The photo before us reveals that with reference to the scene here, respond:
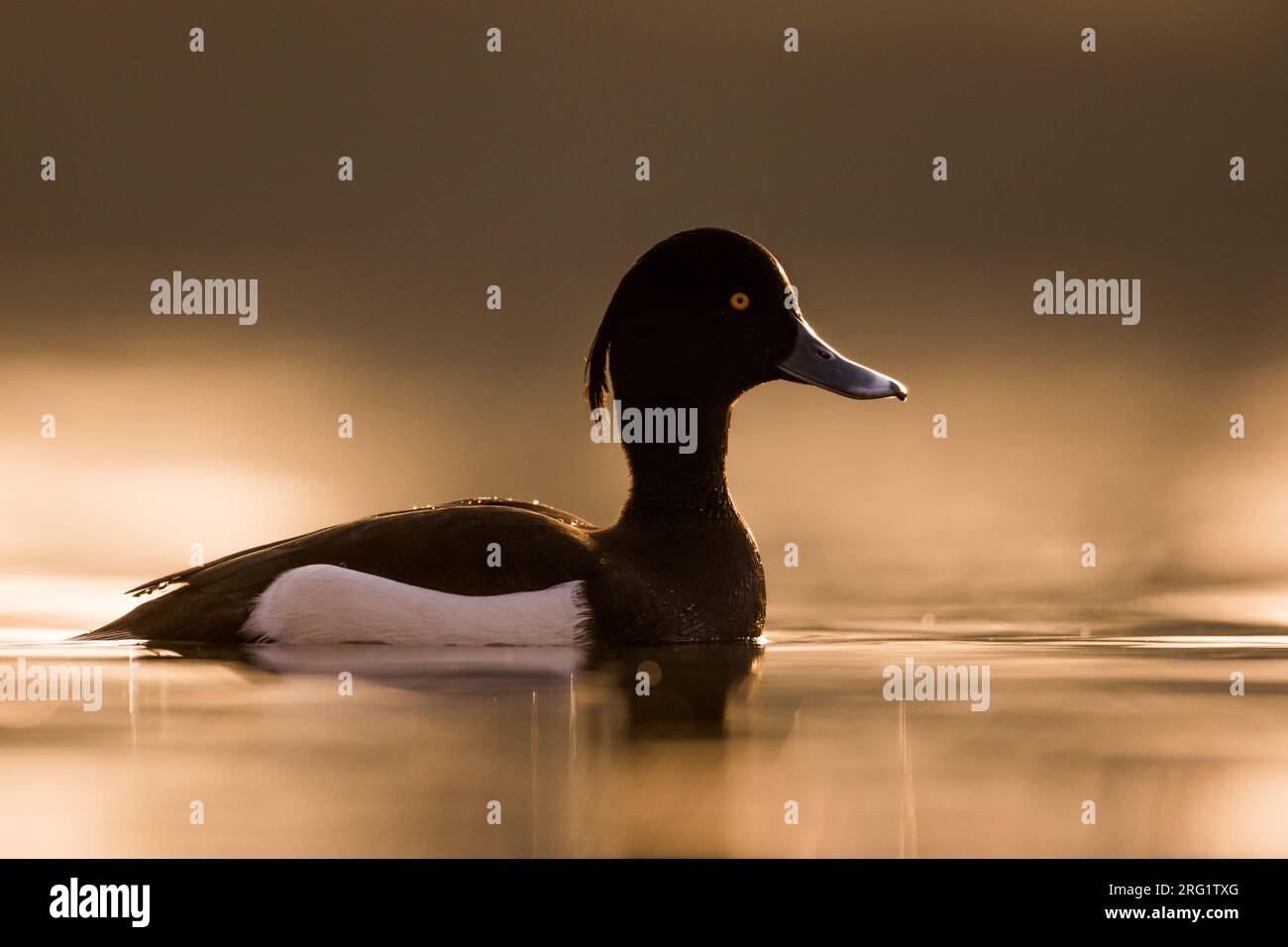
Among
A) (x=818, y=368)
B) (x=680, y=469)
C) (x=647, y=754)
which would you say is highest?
(x=818, y=368)

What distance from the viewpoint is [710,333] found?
7.97 metres

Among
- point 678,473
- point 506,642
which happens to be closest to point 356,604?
point 506,642

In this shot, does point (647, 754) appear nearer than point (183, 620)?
Yes

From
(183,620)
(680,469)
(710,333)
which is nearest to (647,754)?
(680,469)

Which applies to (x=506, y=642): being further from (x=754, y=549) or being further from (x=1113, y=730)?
(x=1113, y=730)

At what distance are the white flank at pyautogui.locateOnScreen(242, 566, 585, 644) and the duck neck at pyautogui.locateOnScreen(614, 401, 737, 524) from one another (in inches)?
27.9

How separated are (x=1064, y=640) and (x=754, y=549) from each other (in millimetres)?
1388

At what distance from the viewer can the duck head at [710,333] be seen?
794 centimetres

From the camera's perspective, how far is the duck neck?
26.3ft

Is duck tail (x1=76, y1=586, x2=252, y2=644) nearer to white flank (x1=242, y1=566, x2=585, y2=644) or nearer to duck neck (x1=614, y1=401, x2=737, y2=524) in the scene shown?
white flank (x1=242, y1=566, x2=585, y2=644)

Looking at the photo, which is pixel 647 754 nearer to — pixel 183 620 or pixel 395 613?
pixel 395 613

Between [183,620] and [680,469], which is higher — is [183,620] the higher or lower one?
the lower one

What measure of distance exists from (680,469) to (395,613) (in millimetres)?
1392

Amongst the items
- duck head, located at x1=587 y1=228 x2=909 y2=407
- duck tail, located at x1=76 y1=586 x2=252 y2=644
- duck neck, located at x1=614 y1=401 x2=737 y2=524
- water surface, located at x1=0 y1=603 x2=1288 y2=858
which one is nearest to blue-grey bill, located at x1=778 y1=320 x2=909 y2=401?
duck head, located at x1=587 y1=228 x2=909 y2=407
